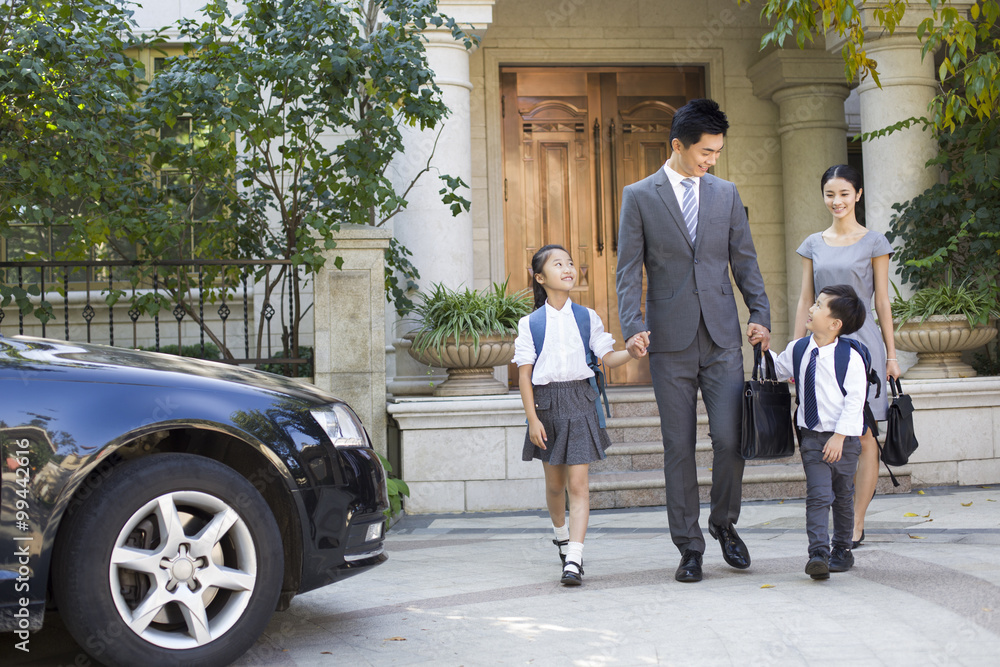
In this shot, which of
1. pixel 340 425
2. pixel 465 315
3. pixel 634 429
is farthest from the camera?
pixel 634 429

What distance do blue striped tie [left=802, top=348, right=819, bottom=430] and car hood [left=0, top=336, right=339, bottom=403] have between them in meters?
2.03

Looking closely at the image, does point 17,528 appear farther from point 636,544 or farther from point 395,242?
point 395,242

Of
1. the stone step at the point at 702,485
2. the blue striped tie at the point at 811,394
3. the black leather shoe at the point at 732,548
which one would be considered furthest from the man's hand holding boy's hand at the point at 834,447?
the stone step at the point at 702,485

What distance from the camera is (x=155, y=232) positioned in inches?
254

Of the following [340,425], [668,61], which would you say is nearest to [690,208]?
[340,425]

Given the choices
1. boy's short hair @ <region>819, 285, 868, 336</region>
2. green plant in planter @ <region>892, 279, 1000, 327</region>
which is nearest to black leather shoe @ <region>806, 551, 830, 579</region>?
boy's short hair @ <region>819, 285, 868, 336</region>

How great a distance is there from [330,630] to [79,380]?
1.34 m

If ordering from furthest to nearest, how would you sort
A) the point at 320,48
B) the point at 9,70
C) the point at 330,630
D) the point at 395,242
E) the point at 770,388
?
the point at 395,242
the point at 320,48
the point at 9,70
the point at 770,388
the point at 330,630

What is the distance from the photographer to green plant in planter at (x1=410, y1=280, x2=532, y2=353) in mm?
6738

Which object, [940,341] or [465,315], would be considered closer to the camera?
[465,315]

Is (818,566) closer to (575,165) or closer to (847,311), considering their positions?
(847,311)

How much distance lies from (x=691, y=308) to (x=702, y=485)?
269 cm

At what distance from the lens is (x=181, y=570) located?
9.75 feet

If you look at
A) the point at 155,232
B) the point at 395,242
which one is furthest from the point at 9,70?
the point at 395,242
